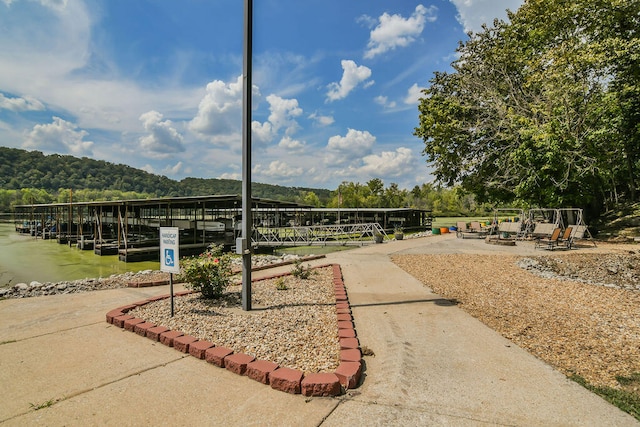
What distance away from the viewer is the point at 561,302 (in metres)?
5.22

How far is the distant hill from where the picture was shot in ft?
257

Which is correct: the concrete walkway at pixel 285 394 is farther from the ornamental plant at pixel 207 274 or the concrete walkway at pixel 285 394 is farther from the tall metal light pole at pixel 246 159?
the tall metal light pole at pixel 246 159

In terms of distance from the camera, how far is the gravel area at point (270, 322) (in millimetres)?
3137

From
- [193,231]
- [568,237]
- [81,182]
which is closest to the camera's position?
[568,237]

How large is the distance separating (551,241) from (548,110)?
25.8ft

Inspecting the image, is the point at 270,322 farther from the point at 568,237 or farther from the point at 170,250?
the point at 568,237

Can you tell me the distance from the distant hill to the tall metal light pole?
230 ft

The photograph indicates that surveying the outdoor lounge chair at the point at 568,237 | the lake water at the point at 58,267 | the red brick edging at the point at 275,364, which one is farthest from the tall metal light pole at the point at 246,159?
the outdoor lounge chair at the point at 568,237

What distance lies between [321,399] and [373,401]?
403 mm

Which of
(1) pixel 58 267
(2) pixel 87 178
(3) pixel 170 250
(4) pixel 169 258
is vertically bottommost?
(1) pixel 58 267

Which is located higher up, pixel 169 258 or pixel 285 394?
pixel 169 258

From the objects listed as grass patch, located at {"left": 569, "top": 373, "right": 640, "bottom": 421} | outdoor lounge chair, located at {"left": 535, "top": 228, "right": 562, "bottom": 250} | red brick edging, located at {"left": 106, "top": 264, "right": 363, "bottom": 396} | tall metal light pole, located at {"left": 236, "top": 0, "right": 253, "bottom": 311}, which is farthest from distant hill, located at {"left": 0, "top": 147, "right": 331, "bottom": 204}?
grass patch, located at {"left": 569, "top": 373, "right": 640, "bottom": 421}

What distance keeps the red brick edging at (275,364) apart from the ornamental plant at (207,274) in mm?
941

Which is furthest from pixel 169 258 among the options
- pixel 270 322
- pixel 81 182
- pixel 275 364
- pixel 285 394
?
pixel 81 182
